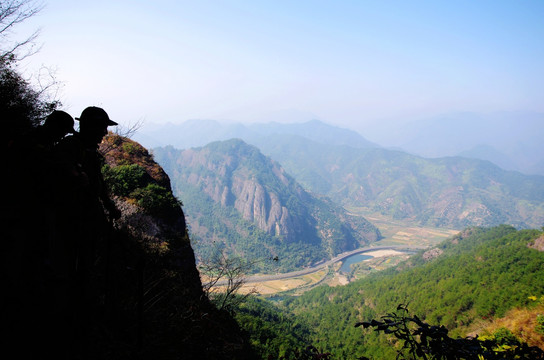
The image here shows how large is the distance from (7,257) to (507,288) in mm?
41727

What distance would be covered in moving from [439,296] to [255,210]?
107m

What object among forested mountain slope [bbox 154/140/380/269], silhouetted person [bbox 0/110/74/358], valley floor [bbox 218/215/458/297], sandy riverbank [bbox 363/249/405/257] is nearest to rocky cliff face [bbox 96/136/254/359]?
silhouetted person [bbox 0/110/74/358]

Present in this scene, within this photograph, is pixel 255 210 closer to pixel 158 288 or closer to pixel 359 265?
pixel 359 265

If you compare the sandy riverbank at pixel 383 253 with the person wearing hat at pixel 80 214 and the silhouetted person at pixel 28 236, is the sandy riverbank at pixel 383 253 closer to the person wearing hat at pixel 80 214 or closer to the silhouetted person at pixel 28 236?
the person wearing hat at pixel 80 214

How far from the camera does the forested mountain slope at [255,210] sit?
12269 centimetres

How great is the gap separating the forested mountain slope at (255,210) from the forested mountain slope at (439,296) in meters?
48.9

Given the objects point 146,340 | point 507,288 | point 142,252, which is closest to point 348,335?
point 507,288

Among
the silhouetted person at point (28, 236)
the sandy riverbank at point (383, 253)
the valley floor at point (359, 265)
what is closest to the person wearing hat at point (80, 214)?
the silhouetted person at point (28, 236)

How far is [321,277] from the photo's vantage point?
90.3 meters

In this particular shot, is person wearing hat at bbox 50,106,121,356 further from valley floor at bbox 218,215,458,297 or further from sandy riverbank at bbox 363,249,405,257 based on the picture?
sandy riverbank at bbox 363,249,405,257

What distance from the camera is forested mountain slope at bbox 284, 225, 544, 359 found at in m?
28.8

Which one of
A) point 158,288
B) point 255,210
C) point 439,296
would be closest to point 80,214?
point 158,288

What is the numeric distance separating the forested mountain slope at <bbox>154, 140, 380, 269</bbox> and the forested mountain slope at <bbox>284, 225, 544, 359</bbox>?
48.9m

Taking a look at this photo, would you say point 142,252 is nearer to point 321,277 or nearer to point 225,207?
point 321,277
